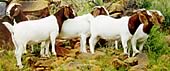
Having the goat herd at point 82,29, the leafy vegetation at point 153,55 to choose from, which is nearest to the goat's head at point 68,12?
the goat herd at point 82,29

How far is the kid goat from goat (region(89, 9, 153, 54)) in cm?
38

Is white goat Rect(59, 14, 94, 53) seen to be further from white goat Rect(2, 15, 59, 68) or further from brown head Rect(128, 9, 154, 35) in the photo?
brown head Rect(128, 9, 154, 35)

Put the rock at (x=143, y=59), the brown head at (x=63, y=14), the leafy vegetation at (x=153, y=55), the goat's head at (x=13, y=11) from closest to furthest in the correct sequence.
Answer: the leafy vegetation at (x=153, y=55) < the rock at (x=143, y=59) < the brown head at (x=63, y=14) < the goat's head at (x=13, y=11)

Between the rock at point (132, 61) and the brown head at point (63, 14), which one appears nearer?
the rock at point (132, 61)

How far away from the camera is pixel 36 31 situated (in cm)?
615

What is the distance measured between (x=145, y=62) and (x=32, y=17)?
225cm

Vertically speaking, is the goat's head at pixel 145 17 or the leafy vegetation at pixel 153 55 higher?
the goat's head at pixel 145 17

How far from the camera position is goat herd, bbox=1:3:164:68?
20.0ft

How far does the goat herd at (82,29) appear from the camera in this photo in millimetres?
6094

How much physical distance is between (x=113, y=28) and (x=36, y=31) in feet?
3.13

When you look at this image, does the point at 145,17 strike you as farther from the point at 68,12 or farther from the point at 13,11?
the point at 13,11

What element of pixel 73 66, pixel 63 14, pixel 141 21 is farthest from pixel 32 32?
pixel 141 21

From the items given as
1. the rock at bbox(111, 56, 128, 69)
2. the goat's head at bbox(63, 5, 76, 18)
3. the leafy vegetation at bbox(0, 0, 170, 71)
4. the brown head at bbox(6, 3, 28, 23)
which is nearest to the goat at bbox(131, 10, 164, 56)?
the leafy vegetation at bbox(0, 0, 170, 71)

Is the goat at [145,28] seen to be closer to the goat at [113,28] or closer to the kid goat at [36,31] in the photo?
the goat at [113,28]
